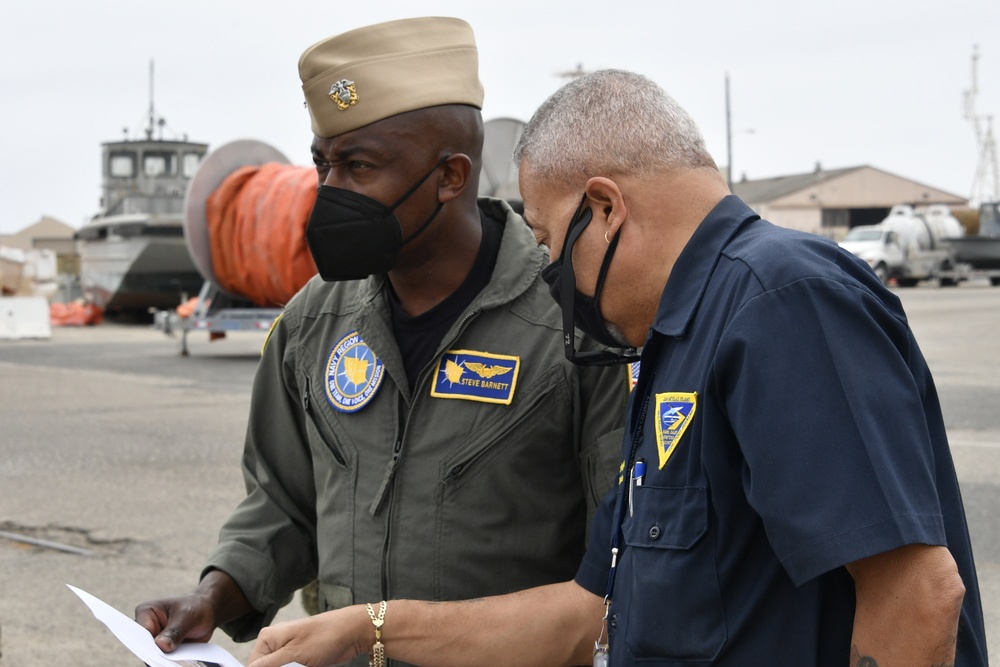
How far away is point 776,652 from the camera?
65.4 inches

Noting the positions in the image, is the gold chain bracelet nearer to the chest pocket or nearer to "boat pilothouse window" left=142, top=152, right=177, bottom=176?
the chest pocket

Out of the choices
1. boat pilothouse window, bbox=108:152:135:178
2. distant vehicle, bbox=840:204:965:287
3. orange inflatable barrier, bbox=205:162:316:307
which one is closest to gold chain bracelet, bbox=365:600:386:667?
orange inflatable barrier, bbox=205:162:316:307

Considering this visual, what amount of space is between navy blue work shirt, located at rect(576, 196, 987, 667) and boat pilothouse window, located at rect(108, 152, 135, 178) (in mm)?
28480

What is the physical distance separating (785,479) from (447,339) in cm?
106

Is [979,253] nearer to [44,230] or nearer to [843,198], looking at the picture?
[843,198]

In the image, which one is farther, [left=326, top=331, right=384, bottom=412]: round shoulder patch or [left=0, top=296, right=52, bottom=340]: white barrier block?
[left=0, top=296, right=52, bottom=340]: white barrier block

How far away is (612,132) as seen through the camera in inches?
74.7

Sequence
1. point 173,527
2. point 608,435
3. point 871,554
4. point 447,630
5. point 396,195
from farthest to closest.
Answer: point 173,527, point 396,195, point 608,435, point 447,630, point 871,554

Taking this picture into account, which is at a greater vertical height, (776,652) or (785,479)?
(785,479)

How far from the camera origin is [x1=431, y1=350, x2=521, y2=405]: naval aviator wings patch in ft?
7.98

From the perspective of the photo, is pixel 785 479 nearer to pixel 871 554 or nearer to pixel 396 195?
pixel 871 554

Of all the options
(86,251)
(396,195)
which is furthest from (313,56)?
(86,251)

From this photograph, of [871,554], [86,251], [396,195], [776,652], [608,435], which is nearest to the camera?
[871,554]

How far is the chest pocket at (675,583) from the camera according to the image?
168 cm
